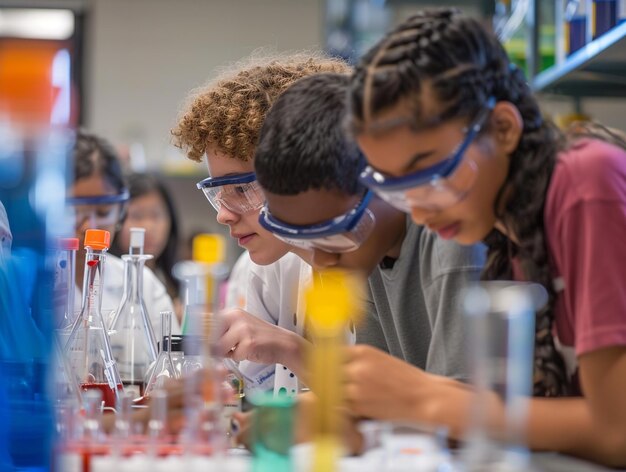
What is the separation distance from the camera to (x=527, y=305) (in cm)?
91

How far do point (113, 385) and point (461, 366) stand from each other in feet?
1.97

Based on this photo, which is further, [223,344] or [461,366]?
[223,344]

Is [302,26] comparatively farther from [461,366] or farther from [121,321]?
[461,366]

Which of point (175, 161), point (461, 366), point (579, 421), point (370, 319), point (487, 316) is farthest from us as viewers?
point (175, 161)

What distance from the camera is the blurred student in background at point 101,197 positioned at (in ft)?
8.47

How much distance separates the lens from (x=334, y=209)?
4.71ft

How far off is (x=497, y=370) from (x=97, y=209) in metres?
1.90

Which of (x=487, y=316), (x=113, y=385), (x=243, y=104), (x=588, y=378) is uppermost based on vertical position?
(x=243, y=104)

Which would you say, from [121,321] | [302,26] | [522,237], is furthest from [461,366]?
[302,26]

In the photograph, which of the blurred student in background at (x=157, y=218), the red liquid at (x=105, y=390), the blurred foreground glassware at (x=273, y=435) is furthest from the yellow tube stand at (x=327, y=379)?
the blurred student in background at (x=157, y=218)

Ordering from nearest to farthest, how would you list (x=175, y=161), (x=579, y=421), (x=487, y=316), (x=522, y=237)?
(x=487, y=316)
(x=579, y=421)
(x=522, y=237)
(x=175, y=161)

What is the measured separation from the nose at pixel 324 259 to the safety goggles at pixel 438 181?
0.28 meters

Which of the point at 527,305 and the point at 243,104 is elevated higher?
the point at 243,104

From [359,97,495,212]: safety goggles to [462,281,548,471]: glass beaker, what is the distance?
0.24 meters
